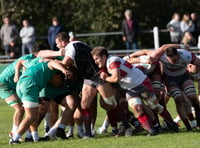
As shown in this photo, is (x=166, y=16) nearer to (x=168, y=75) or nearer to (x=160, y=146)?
(x=168, y=75)

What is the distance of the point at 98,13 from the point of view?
3064 cm

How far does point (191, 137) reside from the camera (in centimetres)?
1241

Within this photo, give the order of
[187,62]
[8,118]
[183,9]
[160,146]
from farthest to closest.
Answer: [183,9], [8,118], [187,62], [160,146]

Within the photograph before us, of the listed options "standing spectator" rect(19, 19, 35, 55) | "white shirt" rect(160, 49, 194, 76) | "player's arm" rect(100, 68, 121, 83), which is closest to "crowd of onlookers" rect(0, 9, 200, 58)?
"standing spectator" rect(19, 19, 35, 55)

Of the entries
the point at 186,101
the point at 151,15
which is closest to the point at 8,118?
the point at 186,101

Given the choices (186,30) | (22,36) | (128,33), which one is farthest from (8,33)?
(186,30)

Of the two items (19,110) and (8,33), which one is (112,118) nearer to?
(19,110)

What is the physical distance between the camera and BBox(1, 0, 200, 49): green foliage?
30.2 metres

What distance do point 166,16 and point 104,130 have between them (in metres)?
19.1

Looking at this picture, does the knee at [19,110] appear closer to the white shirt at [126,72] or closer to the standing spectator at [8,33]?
the white shirt at [126,72]

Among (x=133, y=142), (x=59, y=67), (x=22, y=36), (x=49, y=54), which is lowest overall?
(x=133, y=142)

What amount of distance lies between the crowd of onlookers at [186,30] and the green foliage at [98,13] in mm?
3219

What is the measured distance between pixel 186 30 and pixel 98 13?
6302mm

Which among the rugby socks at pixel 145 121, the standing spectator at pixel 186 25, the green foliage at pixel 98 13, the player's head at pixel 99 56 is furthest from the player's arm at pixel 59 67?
the green foliage at pixel 98 13
